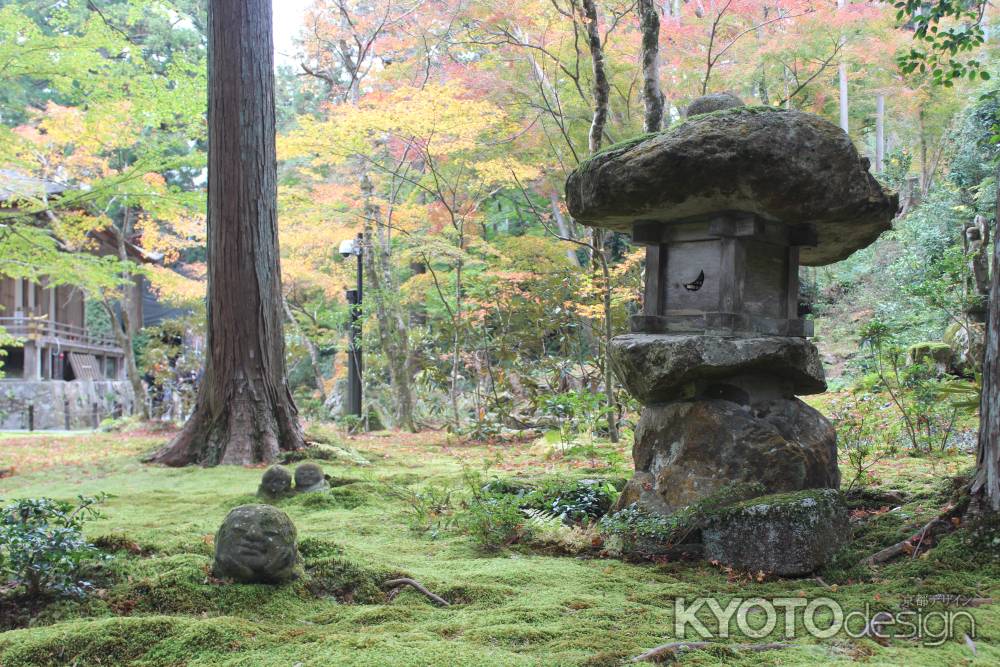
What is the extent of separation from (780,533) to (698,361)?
40.3 inches

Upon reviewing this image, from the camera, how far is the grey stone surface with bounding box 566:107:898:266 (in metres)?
3.88

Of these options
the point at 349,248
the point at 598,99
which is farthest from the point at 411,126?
the point at 598,99

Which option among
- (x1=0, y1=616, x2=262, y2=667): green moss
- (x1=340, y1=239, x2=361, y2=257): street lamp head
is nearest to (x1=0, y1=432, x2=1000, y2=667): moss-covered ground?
(x1=0, y1=616, x2=262, y2=667): green moss

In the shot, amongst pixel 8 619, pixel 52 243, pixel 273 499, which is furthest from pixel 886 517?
pixel 52 243

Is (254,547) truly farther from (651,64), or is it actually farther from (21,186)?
(21,186)

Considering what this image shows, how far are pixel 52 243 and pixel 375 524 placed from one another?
20.5ft

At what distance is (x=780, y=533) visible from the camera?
3.60 metres

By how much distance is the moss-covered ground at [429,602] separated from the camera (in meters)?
2.55

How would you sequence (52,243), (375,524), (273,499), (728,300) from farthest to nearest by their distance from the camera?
(52,243), (273,499), (375,524), (728,300)

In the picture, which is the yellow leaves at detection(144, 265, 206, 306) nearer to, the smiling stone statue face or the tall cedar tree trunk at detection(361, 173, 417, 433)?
the tall cedar tree trunk at detection(361, 173, 417, 433)

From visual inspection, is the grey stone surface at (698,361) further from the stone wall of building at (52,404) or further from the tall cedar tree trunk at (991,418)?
the stone wall of building at (52,404)

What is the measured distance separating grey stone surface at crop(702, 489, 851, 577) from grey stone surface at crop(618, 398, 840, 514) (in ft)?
0.97

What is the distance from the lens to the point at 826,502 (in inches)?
147

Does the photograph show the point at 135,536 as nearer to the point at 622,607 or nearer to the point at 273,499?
the point at 273,499
